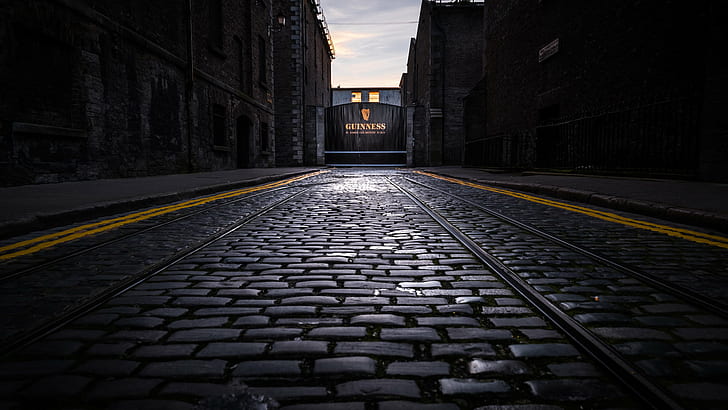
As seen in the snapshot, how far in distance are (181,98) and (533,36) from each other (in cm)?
1352

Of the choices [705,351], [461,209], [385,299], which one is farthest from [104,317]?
[461,209]

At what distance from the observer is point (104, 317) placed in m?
2.23

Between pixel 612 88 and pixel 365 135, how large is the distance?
23.0 metres

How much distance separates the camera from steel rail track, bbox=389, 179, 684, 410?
147cm

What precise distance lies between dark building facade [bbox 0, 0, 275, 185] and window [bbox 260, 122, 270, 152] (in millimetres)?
3679

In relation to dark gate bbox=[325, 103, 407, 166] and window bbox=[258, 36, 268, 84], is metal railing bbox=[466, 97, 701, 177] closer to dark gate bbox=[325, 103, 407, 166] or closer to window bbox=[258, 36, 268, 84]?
window bbox=[258, 36, 268, 84]

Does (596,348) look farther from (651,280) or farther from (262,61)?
(262,61)

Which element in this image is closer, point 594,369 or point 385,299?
point 594,369

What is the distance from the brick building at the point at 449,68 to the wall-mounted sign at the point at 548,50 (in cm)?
1336

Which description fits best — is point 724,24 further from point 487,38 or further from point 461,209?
point 487,38

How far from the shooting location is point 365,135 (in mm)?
34750

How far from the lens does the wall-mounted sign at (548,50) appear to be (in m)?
15.9

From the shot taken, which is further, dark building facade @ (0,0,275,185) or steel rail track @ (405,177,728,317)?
dark building facade @ (0,0,275,185)

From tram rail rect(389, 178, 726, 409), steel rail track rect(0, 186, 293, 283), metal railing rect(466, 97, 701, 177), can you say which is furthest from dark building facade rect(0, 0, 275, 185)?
metal railing rect(466, 97, 701, 177)
